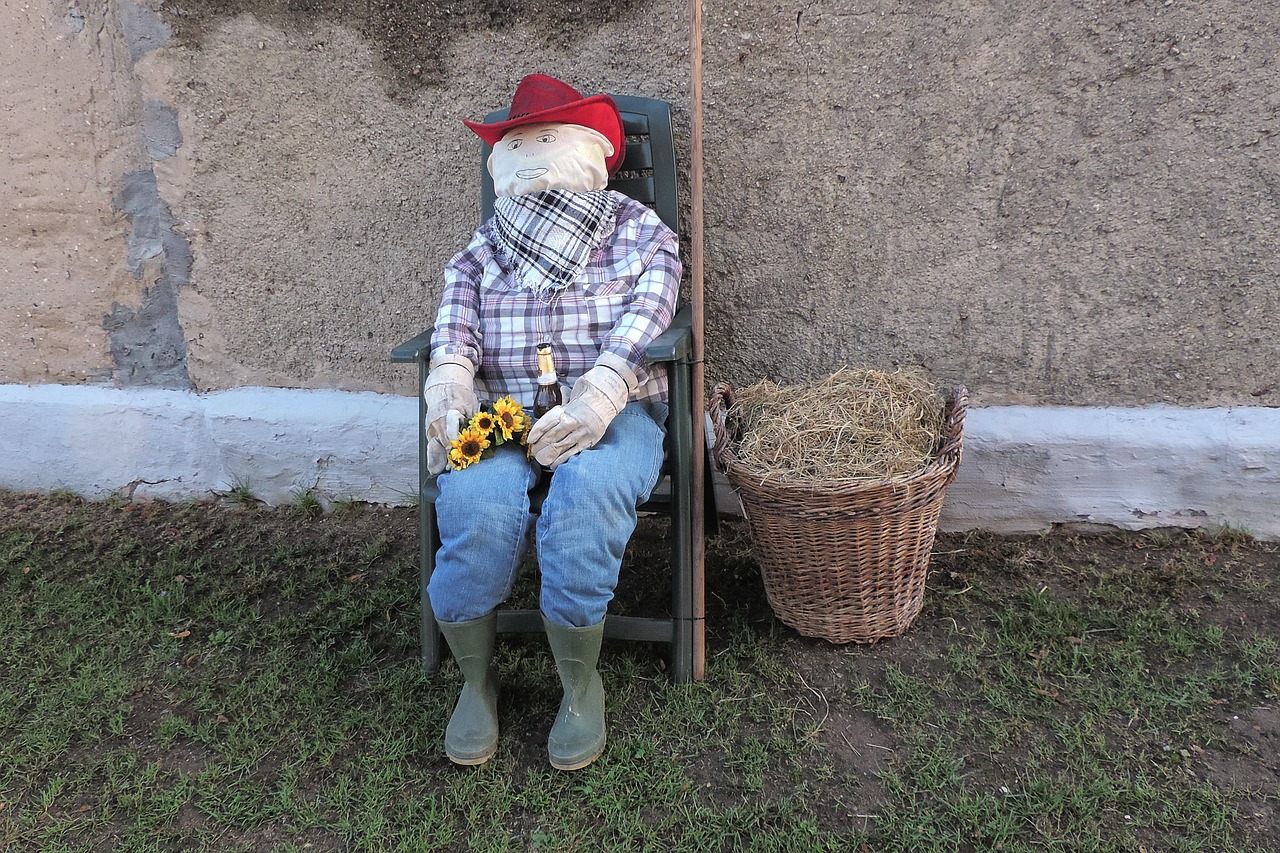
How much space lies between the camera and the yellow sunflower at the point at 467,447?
2.07 m

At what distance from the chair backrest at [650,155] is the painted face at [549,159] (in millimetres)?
246

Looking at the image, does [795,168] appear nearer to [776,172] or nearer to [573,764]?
[776,172]

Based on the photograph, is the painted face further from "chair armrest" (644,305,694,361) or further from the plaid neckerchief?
"chair armrest" (644,305,694,361)

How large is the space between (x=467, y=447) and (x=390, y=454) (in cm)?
122

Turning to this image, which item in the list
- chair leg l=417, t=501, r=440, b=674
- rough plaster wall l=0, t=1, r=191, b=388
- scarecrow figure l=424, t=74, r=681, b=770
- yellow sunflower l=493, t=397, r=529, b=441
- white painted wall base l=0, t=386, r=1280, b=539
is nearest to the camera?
scarecrow figure l=424, t=74, r=681, b=770

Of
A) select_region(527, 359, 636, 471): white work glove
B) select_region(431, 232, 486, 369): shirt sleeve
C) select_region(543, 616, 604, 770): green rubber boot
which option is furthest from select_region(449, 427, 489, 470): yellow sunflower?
select_region(543, 616, 604, 770): green rubber boot

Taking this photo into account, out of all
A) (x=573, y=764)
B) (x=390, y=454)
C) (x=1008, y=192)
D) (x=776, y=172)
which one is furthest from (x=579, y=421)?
(x=1008, y=192)

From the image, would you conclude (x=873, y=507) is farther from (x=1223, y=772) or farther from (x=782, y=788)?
(x=1223, y=772)

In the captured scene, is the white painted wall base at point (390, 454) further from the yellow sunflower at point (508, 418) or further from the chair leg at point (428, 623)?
the yellow sunflower at point (508, 418)

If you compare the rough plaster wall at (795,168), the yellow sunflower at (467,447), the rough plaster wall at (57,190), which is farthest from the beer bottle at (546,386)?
the rough plaster wall at (57,190)

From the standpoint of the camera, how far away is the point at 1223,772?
6.32 ft

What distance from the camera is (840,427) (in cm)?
222

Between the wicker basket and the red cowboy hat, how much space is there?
82cm

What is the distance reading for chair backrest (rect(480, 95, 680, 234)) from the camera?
2494 millimetres
